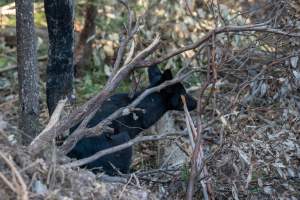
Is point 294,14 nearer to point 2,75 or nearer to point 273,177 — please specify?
point 273,177

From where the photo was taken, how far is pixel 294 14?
257 inches

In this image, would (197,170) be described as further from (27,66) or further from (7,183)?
(7,183)

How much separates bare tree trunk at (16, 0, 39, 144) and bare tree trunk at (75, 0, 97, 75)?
3232 mm

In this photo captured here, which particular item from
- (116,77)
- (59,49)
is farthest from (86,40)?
(116,77)

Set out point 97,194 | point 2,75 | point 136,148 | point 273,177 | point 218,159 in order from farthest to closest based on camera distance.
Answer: point 2,75 < point 136,148 < point 273,177 < point 218,159 < point 97,194

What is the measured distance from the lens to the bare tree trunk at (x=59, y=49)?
5680mm

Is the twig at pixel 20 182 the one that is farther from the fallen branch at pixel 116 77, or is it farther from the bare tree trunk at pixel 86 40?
the bare tree trunk at pixel 86 40

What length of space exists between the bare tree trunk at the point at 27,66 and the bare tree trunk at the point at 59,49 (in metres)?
0.25

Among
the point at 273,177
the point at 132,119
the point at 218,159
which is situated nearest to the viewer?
the point at 218,159

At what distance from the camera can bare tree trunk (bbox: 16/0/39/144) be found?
5.45 meters

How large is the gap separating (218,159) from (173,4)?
162 inches

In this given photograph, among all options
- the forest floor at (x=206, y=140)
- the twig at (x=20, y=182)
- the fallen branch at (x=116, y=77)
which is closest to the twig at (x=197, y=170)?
the forest floor at (x=206, y=140)

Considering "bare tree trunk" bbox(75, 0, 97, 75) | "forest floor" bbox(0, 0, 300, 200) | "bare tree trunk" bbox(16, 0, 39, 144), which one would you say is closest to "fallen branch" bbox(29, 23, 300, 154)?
"forest floor" bbox(0, 0, 300, 200)

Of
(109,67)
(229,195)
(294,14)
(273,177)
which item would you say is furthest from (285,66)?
(109,67)
